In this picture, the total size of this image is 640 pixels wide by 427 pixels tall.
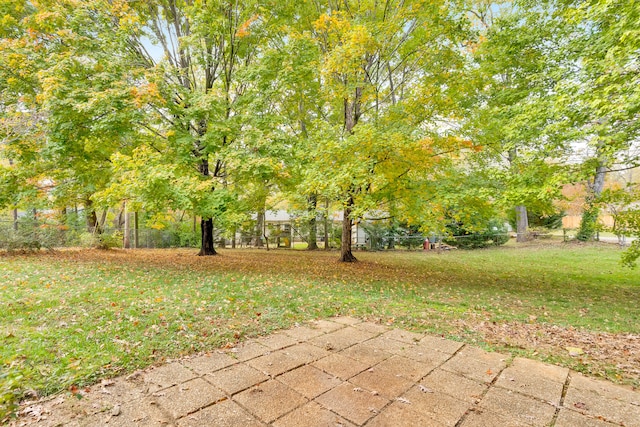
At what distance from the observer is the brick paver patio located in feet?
7.61

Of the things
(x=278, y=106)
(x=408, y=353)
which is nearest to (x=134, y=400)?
(x=408, y=353)

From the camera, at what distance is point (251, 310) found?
5.07 metres

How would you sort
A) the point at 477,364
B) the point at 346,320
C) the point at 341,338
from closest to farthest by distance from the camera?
the point at 477,364, the point at 341,338, the point at 346,320

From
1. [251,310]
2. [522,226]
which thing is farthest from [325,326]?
[522,226]

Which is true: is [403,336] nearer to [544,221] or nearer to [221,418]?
[221,418]

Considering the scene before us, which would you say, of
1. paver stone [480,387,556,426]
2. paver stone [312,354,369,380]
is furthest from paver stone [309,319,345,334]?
paver stone [480,387,556,426]

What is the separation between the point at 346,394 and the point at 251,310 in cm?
274

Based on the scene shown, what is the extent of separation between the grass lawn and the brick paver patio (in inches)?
14.8

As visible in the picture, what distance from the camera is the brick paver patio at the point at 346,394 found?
7.61 feet

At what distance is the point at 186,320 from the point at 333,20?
841 centimetres

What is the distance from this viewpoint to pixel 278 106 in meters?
14.5

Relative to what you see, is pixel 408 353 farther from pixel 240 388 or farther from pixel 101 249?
pixel 101 249

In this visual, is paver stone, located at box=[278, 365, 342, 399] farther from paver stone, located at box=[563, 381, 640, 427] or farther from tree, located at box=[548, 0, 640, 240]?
tree, located at box=[548, 0, 640, 240]

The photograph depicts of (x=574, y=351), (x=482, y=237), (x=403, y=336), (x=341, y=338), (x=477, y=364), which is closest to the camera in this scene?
A: (x=477, y=364)
